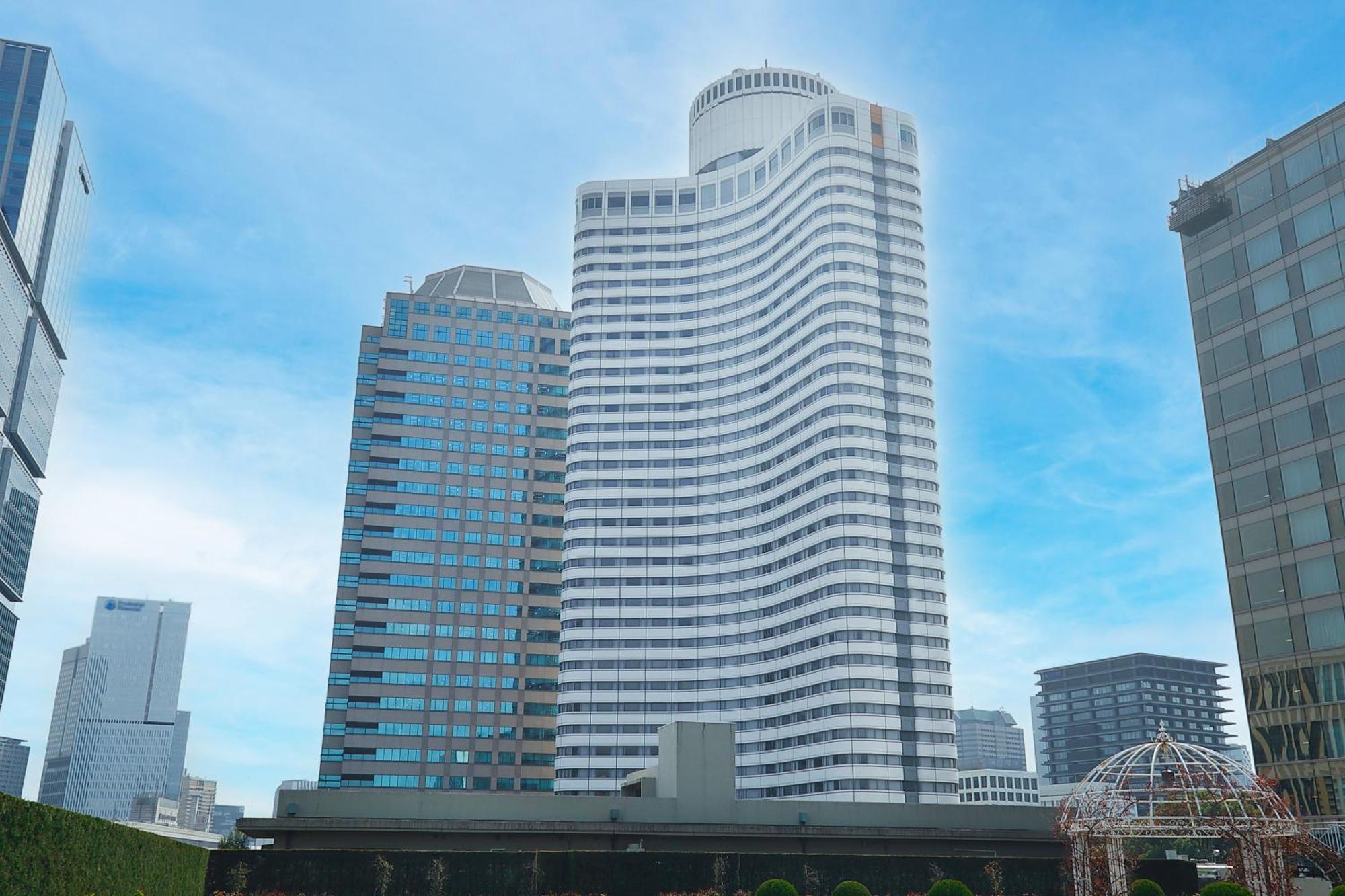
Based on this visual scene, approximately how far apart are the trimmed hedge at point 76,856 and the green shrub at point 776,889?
23278 mm

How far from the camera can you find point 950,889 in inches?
1869

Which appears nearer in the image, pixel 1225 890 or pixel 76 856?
pixel 76 856

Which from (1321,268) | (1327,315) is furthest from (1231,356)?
(1321,268)

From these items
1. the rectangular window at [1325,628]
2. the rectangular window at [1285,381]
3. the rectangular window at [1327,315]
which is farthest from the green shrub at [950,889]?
the rectangular window at [1327,315]

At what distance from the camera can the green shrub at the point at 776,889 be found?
158 feet

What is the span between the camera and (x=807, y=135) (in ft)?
573

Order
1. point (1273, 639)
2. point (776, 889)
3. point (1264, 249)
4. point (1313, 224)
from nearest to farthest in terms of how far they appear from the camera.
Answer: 1. point (776, 889)
2. point (1273, 639)
3. point (1313, 224)
4. point (1264, 249)

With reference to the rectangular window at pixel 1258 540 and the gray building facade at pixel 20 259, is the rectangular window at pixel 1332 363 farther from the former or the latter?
the gray building facade at pixel 20 259

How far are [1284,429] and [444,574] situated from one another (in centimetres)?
13640

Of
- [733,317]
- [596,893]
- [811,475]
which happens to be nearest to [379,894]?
[596,893]

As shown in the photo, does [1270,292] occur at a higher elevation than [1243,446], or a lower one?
higher

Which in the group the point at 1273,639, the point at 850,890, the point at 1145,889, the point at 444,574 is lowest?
the point at 850,890

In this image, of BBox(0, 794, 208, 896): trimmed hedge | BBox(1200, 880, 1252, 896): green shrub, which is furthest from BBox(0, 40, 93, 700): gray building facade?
BBox(1200, 880, 1252, 896): green shrub

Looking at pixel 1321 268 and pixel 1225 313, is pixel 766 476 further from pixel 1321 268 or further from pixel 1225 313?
pixel 1321 268
